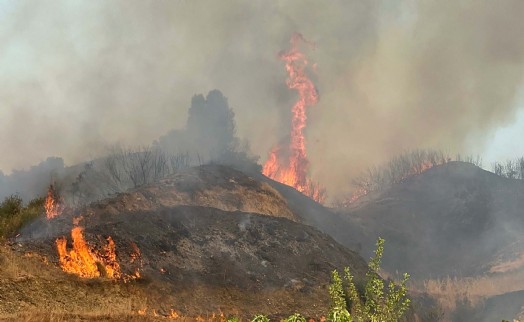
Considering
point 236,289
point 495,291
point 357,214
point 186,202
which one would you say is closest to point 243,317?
point 236,289

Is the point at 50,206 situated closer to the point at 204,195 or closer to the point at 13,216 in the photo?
the point at 13,216

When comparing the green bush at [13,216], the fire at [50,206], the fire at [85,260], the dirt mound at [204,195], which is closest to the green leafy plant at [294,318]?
the fire at [85,260]

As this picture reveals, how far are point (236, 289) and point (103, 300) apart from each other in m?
10.2

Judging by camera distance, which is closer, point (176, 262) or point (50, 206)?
point (176, 262)

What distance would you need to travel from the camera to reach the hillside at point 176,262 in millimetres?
20328

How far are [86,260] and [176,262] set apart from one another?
25.8 feet

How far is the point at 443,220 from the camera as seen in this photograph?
90688mm

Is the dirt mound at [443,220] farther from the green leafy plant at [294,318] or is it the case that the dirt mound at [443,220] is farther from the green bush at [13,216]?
the green leafy plant at [294,318]

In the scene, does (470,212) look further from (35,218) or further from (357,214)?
(35,218)

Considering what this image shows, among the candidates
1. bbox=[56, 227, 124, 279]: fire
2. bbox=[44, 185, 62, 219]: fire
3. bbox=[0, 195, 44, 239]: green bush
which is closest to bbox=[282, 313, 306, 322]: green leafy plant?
bbox=[56, 227, 124, 279]: fire

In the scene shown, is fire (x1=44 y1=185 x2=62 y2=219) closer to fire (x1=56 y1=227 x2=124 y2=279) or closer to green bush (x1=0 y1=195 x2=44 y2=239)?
green bush (x1=0 y1=195 x2=44 y2=239)

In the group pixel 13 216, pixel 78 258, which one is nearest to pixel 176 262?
pixel 78 258

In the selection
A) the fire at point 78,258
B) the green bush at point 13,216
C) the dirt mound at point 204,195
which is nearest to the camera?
the fire at point 78,258

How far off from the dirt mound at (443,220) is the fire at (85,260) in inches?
1948
